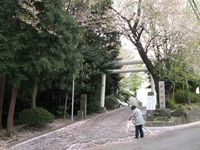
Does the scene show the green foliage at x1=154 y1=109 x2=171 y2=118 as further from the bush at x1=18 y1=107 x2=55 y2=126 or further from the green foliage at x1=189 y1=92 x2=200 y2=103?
the green foliage at x1=189 y1=92 x2=200 y2=103

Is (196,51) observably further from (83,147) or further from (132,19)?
(83,147)

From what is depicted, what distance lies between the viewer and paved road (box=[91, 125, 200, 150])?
12.1 metres

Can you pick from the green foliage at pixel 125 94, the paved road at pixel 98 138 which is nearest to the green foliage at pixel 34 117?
the paved road at pixel 98 138

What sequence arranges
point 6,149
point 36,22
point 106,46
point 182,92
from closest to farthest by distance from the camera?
point 6,149
point 36,22
point 106,46
point 182,92

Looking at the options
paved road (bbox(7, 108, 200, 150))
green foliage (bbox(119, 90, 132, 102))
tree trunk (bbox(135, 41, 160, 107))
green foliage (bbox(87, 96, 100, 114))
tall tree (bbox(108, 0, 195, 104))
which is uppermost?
tall tree (bbox(108, 0, 195, 104))

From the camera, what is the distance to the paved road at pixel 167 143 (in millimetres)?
12080

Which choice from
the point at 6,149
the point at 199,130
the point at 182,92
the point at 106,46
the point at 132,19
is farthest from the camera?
the point at 182,92

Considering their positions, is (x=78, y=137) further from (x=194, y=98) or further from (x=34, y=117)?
(x=194, y=98)

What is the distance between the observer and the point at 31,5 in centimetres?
1375

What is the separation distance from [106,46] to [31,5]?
1325 cm

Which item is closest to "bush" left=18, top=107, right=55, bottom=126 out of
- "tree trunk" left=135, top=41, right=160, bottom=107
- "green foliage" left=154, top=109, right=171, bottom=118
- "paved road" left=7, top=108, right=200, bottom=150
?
"paved road" left=7, top=108, right=200, bottom=150

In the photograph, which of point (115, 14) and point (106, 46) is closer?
point (115, 14)

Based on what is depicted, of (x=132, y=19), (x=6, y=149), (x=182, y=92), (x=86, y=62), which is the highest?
(x=132, y=19)

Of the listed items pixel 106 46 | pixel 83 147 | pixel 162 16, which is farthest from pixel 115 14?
pixel 83 147
